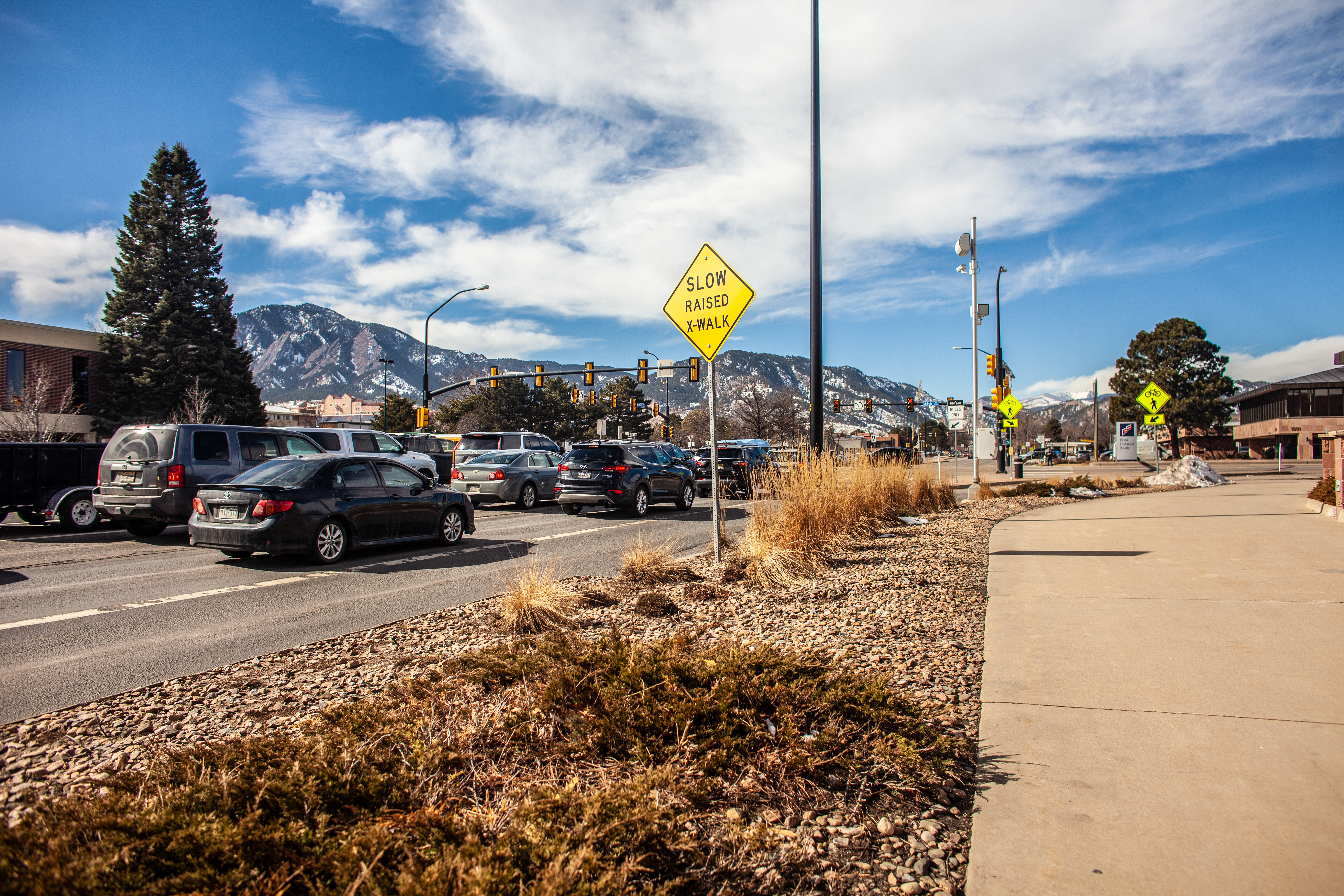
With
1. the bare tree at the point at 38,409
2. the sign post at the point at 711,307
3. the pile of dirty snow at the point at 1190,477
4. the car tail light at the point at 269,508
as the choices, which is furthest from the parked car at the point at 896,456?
the bare tree at the point at 38,409

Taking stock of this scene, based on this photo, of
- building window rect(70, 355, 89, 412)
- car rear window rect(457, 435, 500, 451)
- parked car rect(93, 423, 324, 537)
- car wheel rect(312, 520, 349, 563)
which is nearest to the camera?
car wheel rect(312, 520, 349, 563)

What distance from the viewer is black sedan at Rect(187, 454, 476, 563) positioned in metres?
8.99

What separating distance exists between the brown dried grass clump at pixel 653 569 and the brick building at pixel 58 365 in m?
45.6

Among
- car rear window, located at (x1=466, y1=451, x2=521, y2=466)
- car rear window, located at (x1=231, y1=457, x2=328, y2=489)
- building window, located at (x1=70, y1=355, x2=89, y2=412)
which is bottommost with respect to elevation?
car rear window, located at (x1=231, y1=457, x2=328, y2=489)

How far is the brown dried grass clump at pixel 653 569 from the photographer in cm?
750

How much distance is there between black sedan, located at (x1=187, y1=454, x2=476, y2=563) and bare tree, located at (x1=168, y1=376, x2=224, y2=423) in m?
37.6

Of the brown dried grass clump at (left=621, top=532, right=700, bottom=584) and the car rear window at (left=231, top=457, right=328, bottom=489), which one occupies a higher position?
the car rear window at (left=231, top=457, right=328, bottom=489)

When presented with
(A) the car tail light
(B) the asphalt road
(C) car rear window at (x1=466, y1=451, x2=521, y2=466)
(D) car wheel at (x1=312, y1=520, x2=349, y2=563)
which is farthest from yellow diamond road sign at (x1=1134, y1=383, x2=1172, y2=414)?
(A) the car tail light

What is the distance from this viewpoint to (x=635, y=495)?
16953 millimetres

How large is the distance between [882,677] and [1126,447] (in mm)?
52996

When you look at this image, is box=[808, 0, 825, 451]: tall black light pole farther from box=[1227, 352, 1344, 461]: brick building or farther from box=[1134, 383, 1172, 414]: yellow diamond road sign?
box=[1227, 352, 1344, 461]: brick building

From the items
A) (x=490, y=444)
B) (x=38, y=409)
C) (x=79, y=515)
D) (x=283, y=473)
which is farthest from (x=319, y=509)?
(x=38, y=409)

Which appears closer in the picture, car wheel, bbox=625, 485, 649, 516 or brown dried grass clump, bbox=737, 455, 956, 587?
brown dried grass clump, bbox=737, 455, 956, 587

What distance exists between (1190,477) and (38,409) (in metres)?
49.0
